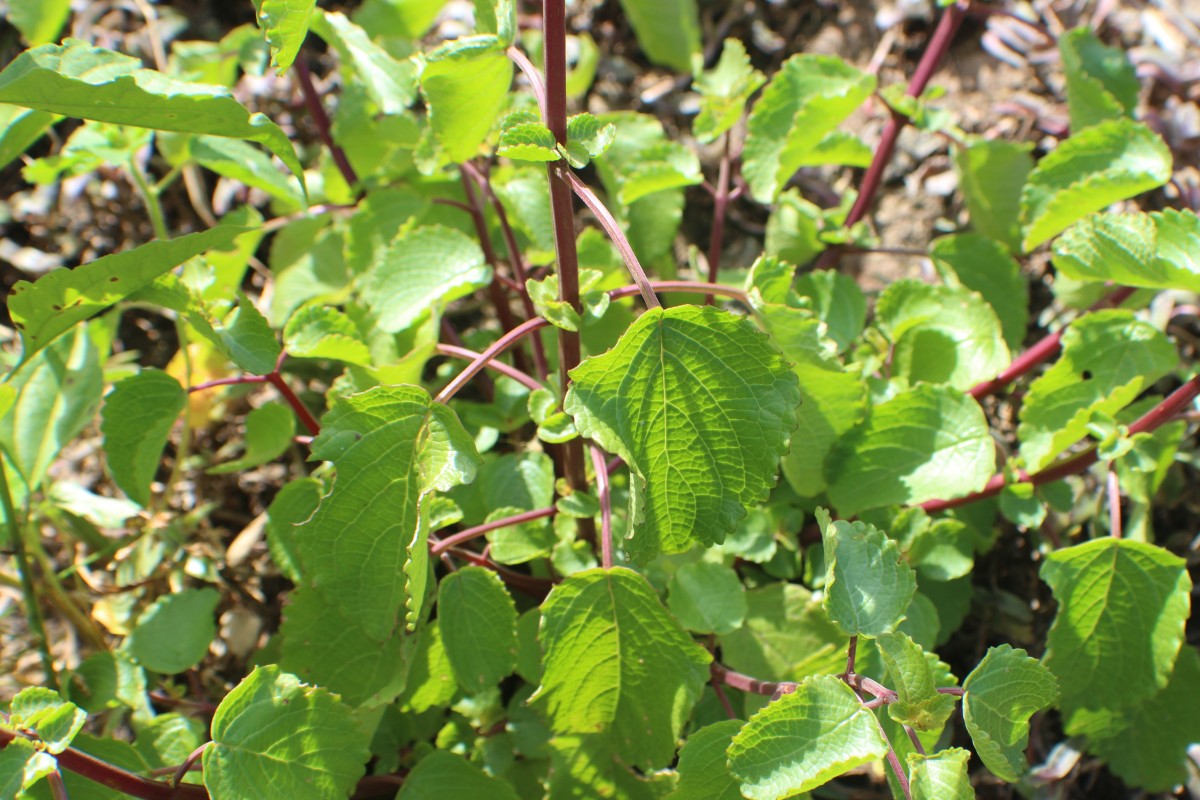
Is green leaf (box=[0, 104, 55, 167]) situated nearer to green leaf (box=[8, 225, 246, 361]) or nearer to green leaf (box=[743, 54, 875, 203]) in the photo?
green leaf (box=[8, 225, 246, 361])

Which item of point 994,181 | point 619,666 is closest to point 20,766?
point 619,666

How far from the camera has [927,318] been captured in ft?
5.28

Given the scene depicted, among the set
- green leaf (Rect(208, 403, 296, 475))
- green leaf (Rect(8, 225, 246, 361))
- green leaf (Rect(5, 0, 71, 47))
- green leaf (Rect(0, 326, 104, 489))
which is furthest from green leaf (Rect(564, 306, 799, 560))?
green leaf (Rect(5, 0, 71, 47))

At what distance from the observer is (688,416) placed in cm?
109

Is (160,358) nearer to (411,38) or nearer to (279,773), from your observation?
(411,38)

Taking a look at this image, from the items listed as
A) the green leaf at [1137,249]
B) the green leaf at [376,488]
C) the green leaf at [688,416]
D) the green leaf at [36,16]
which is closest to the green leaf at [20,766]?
the green leaf at [376,488]

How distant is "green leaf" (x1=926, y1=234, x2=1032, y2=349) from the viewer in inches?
67.7

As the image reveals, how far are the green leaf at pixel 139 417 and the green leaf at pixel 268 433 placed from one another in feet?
0.40

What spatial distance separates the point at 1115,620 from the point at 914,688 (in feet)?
1.72

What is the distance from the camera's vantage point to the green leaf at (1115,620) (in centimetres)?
134

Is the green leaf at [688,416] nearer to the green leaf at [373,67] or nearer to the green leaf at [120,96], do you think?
the green leaf at [120,96]

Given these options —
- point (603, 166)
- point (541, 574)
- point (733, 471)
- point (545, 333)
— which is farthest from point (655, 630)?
point (603, 166)

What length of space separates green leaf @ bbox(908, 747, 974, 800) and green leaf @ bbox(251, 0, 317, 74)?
37.5 inches

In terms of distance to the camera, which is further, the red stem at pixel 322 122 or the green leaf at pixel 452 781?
the red stem at pixel 322 122
